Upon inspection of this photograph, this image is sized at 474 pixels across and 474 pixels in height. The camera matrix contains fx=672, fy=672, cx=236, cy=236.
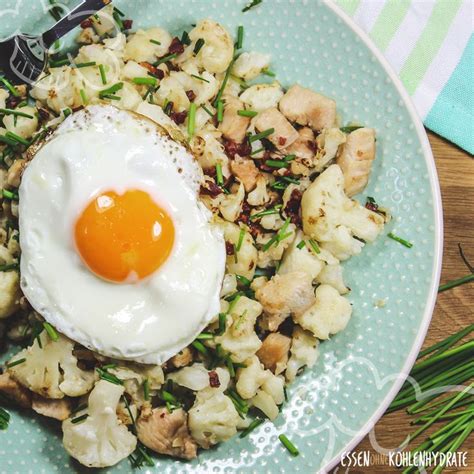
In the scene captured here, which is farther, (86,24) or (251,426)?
(86,24)

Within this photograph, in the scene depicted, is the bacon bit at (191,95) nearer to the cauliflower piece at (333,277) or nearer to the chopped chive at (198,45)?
the chopped chive at (198,45)

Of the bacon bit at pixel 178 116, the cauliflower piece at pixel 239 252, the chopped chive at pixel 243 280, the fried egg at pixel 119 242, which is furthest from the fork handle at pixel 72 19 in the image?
the chopped chive at pixel 243 280

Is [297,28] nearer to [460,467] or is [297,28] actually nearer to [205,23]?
[205,23]

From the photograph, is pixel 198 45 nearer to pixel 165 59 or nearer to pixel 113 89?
pixel 165 59

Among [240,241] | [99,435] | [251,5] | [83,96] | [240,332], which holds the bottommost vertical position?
[99,435]

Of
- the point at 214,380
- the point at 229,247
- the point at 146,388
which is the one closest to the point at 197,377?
the point at 214,380

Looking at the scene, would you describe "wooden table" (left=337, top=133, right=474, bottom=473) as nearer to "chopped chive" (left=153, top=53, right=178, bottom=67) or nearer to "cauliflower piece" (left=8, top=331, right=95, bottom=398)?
"chopped chive" (left=153, top=53, right=178, bottom=67)
